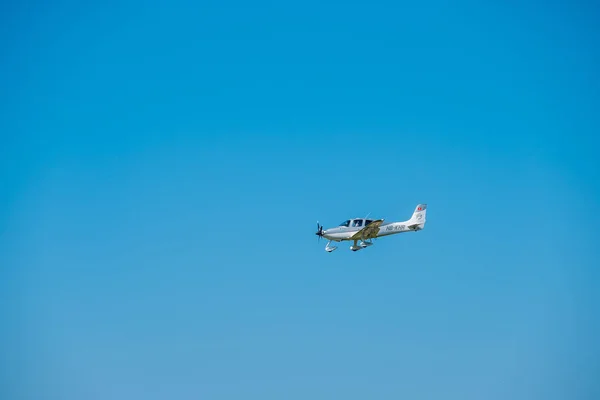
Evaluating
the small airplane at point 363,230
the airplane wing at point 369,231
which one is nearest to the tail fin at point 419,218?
the small airplane at point 363,230

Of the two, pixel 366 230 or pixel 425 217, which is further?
pixel 425 217

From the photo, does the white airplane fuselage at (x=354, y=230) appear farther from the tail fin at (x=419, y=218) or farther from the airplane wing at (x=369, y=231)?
the airplane wing at (x=369, y=231)

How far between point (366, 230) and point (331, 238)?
3.74 metres

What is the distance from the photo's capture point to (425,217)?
6456 cm

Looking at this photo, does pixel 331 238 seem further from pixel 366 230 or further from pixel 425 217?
pixel 425 217

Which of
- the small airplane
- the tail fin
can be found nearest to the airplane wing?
the small airplane

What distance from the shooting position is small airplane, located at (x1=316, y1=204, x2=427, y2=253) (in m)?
60.1

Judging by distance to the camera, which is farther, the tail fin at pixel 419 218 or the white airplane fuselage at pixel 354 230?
the tail fin at pixel 419 218

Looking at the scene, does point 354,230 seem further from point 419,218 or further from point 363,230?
point 419,218

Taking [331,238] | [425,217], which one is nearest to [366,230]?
[331,238]

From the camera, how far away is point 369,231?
60.3 m

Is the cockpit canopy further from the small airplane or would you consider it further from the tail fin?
the tail fin

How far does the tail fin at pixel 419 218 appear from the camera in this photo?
63.9 metres

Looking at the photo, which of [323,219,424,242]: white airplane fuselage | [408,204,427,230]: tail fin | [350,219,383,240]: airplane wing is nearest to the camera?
[350,219,383,240]: airplane wing
